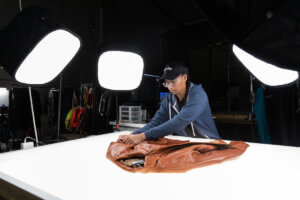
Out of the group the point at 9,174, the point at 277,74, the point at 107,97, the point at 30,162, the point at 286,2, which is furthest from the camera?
the point at 107,97

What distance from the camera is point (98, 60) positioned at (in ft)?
4.05

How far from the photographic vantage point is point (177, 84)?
5.54 feet

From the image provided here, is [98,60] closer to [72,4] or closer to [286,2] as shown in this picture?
[286,2]

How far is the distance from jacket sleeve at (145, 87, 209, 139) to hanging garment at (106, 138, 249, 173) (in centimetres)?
26

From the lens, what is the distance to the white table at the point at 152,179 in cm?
59

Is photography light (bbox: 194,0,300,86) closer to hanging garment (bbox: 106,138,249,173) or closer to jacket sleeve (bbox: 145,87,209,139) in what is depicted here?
hanging garment (bbox: 106,138,249,173)

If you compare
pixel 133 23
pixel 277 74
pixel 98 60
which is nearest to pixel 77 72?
pixel 133 23

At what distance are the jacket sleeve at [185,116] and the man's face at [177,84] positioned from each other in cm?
14

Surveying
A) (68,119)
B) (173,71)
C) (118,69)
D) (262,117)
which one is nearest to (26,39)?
(118,69)

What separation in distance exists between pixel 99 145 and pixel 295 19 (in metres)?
1.18

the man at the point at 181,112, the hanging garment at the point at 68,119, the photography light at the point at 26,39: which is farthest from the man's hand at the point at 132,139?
the hanging garment at the point at 68,119

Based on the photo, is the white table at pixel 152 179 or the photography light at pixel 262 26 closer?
the photography light at pixel 262 26

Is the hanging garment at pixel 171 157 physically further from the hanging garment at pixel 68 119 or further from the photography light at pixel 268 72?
the hanging garment at pixel 68 119

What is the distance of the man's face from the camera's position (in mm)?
1675
